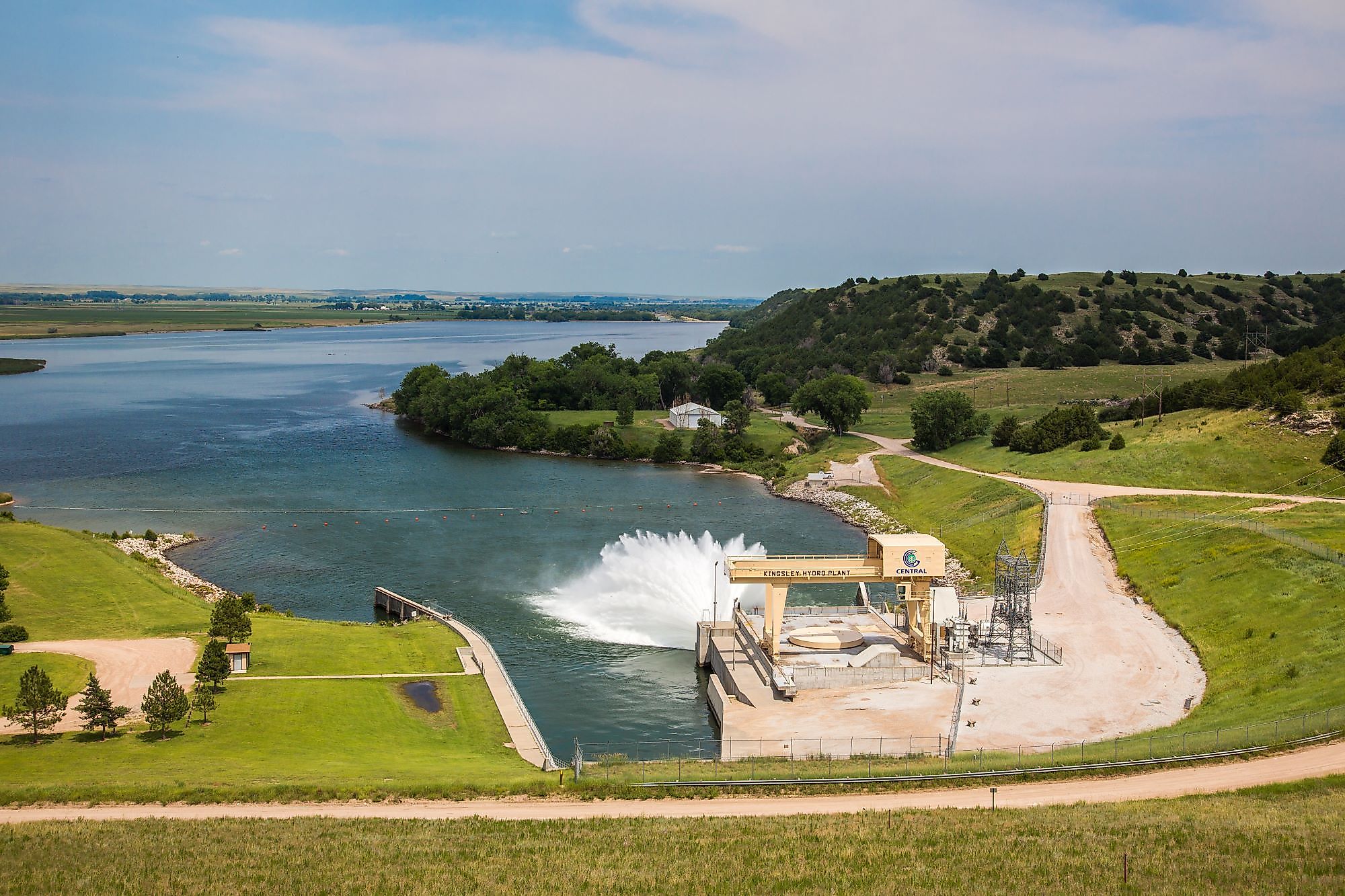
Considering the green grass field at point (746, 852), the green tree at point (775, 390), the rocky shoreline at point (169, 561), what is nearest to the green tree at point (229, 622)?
the rocky shoreline at point (169, 561)

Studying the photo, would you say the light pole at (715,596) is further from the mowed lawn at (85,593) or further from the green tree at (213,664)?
the mowed lawn at (85,593)

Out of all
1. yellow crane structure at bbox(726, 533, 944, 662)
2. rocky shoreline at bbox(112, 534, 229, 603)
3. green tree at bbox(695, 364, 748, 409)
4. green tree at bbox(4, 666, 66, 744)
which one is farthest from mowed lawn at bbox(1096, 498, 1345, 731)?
green tree at bbox(695, 364, 748, 409)

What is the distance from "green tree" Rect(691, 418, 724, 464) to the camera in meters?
121

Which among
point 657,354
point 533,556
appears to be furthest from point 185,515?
point 657,354

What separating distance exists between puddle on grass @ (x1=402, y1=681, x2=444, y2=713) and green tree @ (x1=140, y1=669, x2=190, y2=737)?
8852 millimetres

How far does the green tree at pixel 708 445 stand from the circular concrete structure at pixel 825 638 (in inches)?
2863

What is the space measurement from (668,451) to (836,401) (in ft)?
69.3

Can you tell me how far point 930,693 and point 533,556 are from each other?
36.2 meters

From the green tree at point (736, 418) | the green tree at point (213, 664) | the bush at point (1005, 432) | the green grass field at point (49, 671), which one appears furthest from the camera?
the green tree at point (736, 418)

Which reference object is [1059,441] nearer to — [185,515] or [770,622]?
[770,622]

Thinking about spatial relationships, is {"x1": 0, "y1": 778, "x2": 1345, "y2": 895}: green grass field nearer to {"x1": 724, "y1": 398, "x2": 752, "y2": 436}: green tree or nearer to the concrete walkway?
the concrete walkway

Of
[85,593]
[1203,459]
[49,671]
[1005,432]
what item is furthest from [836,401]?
[49,671]

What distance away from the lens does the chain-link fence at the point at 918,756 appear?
3175 centimetres

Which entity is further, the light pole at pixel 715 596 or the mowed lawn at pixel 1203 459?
the mowed lawn at pixel 1203 459
